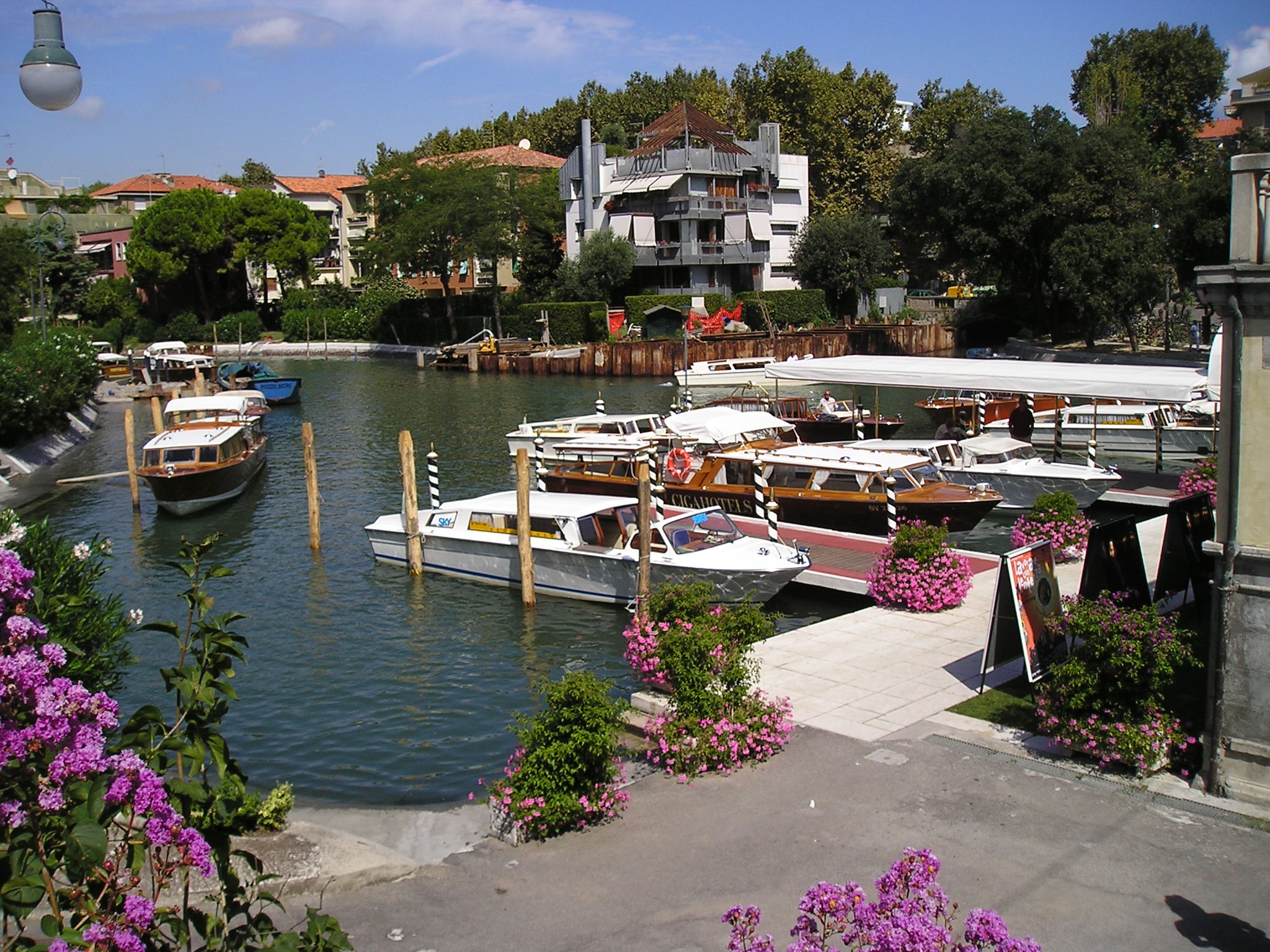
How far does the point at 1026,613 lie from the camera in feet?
45.6

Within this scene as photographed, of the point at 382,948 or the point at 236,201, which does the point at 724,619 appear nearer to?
the point at 382,948

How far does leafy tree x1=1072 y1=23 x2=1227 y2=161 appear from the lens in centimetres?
10206

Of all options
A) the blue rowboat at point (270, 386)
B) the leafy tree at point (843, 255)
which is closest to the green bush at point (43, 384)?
the blue rowboat at point (270, 386)

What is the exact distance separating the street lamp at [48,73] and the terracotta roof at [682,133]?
76941mm

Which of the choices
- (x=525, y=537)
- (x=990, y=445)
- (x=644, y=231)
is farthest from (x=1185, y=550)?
(x=644, y=231)

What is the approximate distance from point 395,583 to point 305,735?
8.38 meters

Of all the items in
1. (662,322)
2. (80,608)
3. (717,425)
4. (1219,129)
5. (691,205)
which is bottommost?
(80,608)

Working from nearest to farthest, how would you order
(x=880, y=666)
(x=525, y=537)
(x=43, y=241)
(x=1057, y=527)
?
(x=880, y=666), (x=1057, y=527), (x=525, y=537), (x=43, y=241)

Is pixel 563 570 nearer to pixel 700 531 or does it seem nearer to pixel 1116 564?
pixel 700 531

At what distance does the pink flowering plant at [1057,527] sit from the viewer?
20.7 meters

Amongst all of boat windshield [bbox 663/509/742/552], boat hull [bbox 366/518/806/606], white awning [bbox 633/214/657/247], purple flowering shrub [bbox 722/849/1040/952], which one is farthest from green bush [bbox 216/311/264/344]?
purple flowering shrub [bbox 722/849/1040/952]

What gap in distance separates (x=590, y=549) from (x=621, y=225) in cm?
6333

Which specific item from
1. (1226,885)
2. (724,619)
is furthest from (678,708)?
(1226,885)

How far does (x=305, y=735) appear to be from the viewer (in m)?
17.1
